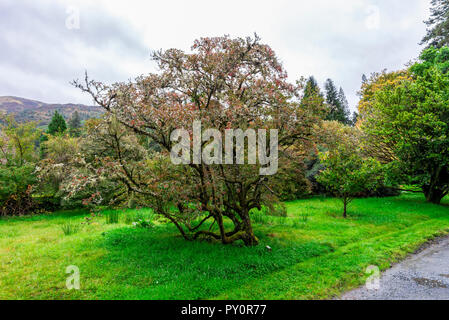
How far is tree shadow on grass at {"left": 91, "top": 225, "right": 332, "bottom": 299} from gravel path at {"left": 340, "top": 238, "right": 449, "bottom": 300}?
1.72m

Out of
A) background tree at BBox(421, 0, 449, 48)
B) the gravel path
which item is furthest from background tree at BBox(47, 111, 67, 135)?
background tree at BBox(421, 0, 449, 48)

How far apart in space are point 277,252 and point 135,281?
355 cm

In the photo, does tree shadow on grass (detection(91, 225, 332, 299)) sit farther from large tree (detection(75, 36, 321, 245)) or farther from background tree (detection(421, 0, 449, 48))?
background tree (detection(421, 0, 449, 48))

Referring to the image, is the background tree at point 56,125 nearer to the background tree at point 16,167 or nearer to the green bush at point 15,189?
the background tree at point 16,167

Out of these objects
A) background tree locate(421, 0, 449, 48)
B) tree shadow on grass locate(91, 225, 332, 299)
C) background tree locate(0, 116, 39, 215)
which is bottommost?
tree shadow on grass locate(91, 225, 332, 299)

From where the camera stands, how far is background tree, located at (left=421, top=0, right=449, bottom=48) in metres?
25.8

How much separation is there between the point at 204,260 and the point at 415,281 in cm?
442

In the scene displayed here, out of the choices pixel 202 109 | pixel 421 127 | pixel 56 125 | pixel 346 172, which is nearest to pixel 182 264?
pixel 202 109

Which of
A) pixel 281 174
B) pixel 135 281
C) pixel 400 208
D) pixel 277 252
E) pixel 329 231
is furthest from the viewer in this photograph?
pixel 400 208

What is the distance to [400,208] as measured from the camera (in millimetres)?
12336

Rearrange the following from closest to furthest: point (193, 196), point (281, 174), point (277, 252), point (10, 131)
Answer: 1. point (193, 196)
2. point (277, 252)
3. point (281, 174)
4. point (10, 131)
